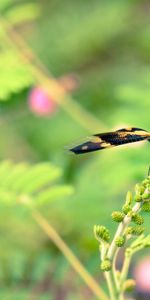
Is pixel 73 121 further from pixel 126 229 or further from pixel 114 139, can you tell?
pixel 126 229

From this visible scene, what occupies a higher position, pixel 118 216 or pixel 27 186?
pixel 27 186

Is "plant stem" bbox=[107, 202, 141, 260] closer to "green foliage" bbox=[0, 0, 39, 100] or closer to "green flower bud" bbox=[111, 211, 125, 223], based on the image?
"green flower bud" bbox=[111, 211, 125, 223]

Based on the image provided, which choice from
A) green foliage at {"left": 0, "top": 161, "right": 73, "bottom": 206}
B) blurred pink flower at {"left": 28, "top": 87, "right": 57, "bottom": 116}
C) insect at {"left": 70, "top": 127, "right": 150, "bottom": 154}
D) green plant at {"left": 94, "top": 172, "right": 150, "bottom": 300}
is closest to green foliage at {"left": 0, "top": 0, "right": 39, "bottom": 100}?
blurred pink flower at {"left": 28, "top": 87, "right": 57, "bottom": 116}

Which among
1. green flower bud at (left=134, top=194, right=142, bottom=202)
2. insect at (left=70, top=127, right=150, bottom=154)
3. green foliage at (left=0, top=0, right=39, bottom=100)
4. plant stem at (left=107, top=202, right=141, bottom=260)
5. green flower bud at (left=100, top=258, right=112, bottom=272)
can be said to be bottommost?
green flower bud at (left=100, top=258, right=112, bottom=272)

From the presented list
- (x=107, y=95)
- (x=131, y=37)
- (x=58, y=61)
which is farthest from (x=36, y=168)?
(x=131, y=37)

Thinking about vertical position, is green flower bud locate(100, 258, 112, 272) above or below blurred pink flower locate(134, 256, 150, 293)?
below

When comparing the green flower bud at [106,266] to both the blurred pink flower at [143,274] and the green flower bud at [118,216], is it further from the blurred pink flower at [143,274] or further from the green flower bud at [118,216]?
the blurred pink flower at [143,274]

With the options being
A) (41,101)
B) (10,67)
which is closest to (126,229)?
(10,67)
